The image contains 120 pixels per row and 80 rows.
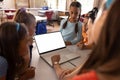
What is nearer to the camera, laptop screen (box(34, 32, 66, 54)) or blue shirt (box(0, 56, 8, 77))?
blue shirt (box(0, 56, 8, 77))

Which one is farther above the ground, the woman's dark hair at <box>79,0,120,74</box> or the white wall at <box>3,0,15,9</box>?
the white wall at <box>3,0,15,9</box>

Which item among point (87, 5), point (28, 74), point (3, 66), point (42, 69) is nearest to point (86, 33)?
point (42, 69)

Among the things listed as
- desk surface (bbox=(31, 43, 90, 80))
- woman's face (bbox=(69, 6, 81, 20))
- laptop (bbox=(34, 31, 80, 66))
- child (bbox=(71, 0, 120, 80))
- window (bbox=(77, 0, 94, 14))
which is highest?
window (bbox=(77, 0, 94, 14))

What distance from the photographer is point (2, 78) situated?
0.91 meters

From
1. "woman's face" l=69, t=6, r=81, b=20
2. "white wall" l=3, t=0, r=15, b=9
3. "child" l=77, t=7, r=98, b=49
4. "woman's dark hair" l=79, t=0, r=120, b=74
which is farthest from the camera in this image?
"white wall" l=3, t=0, r=15, b=9

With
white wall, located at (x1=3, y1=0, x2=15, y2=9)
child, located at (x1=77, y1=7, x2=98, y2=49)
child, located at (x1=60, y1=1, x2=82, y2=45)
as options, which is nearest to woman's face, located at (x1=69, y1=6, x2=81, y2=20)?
child, located at (x1=60, y1=1, x2=82, y2=45)

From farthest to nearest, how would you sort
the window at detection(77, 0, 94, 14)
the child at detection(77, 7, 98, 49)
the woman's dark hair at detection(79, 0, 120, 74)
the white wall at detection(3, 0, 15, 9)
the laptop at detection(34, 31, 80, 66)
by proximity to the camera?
the white wall at detection(3, 0, 15, 9) < the window at detection(77, 0, 94, 14) < the child at detection(77, 7, 98, 49) < the laptop at detection(34, 31, 80, 66) < the woman's dark hair at detection(79, 0, 120, 74)

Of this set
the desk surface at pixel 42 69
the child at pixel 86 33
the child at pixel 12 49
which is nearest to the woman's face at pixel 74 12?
the child at pixel 86 33

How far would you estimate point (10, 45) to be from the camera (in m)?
0.99

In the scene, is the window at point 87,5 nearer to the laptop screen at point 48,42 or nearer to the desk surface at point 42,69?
the laptop screen at point 48,42

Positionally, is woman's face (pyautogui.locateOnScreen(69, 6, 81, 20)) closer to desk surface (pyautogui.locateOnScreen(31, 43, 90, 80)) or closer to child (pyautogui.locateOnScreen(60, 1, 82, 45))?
child (pyautogui.locateOnScreen(60, 1, 82, 45))

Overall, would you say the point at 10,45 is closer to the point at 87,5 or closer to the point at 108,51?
the point at 108,51

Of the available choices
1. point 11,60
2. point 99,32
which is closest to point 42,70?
point 11,60

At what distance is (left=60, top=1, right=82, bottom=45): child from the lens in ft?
6.72
